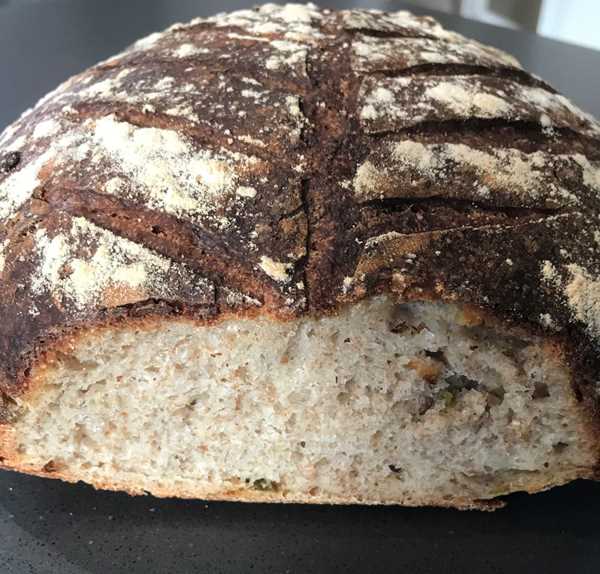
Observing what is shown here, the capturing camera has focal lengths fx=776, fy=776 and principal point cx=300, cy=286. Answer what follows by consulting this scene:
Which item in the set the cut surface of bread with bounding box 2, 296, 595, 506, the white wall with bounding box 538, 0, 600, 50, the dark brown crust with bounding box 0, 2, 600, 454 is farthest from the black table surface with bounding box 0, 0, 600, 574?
the white wall with bounding box 538, 0, 600, 50

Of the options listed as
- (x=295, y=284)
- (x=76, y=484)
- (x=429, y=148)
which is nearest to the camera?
(x=295, y=284)

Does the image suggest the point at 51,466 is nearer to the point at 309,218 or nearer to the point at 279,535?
the point at 279,535

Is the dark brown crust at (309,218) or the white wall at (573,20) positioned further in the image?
the white wall at (573,20)

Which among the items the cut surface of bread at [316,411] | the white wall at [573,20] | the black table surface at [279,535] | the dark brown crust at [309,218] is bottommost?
the black table surface at [279,535]

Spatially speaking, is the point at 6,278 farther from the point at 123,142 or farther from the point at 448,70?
the point at 448,70

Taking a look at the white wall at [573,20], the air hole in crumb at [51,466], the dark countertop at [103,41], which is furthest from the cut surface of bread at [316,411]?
the white wall at [573,20]

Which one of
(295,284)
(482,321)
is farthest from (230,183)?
(482,321)

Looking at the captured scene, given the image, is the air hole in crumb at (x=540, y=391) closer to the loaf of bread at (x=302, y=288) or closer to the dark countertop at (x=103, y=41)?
the loaf of bread at (x=302, y=288)

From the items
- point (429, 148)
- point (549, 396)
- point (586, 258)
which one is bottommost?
point (549, 396)
